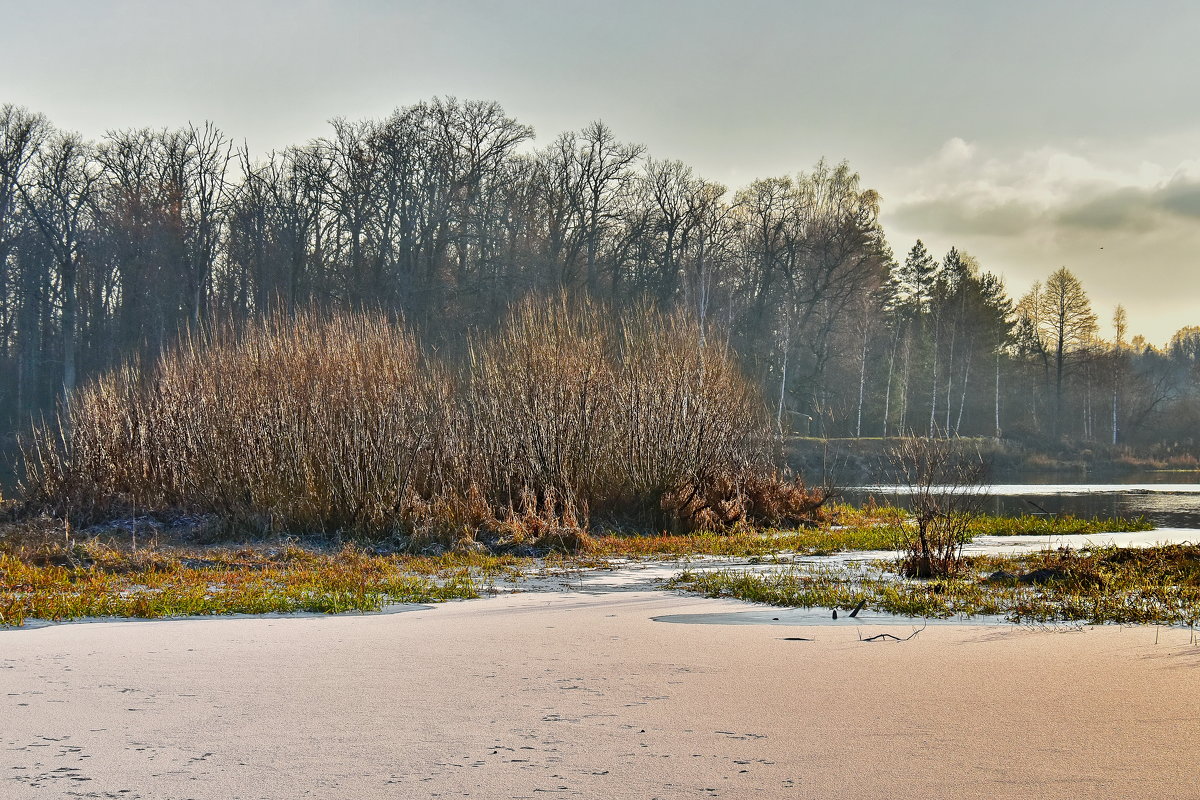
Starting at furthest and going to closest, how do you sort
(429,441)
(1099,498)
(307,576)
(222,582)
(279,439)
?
(1099,498) → (429,441) → (279,439) → (307,576) → (222,582)

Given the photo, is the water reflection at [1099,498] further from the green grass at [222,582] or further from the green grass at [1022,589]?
the green grass at [222,582]

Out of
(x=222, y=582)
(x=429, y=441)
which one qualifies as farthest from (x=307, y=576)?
(x=429, y=441)

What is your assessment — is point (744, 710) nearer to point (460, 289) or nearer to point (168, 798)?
point (168, 798)

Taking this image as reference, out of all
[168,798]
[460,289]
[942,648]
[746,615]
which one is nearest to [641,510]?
[746,615]

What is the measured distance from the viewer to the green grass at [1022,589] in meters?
7.52

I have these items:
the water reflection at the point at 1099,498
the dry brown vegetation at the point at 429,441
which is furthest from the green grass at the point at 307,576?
the water reflection at the point at 1099,498

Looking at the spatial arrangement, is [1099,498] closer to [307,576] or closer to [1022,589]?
[1022,589]

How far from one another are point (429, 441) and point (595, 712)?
10.6m

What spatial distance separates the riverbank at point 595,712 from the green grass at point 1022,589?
0.62 metres

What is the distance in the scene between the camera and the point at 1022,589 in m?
8.72

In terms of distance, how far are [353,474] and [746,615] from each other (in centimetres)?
785

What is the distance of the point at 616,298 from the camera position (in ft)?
125

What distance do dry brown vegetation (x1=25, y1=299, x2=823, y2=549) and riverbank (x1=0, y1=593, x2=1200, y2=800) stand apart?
22.2 ft

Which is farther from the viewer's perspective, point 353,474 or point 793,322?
point 793,322
